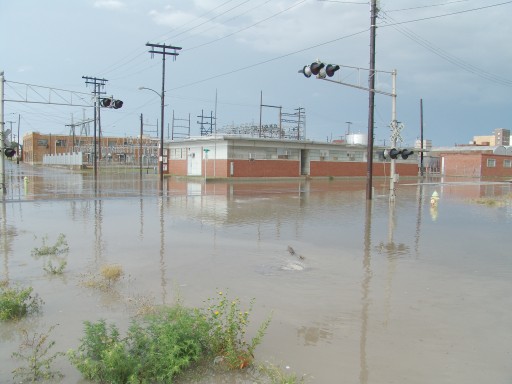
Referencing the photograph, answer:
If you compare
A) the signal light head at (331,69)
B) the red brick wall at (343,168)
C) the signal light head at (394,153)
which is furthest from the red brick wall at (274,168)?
the signal light head at (331,69)

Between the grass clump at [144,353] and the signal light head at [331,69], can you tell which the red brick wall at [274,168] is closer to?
the signal light head at [331,69]

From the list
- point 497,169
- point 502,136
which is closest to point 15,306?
point 497,169

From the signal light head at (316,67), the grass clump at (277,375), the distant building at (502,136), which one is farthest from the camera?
the distant building at (502,136)

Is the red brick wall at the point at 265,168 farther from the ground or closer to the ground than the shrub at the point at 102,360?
farther from the ground

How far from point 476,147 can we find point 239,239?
89.3 m

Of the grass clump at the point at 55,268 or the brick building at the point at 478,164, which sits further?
the brick building at the point at 478,164

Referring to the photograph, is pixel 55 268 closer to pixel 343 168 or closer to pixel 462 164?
pixel 343 168

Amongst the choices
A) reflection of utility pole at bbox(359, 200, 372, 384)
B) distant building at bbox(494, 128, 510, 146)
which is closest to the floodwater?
reflection of utility pole at bbox(359, 200, 372, 384)

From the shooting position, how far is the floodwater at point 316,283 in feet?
16.7

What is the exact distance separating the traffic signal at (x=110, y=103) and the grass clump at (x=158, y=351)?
24363 mm

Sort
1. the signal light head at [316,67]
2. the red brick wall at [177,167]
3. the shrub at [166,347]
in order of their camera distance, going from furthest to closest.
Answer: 1. the red brick wall at [177,167]
2. the signal light head at [316,67]
3. the shrub at [166,347]

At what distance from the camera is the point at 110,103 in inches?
1091

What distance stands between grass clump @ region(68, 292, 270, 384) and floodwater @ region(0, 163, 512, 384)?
0.29 meters

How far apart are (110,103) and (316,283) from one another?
2325 centimetres
